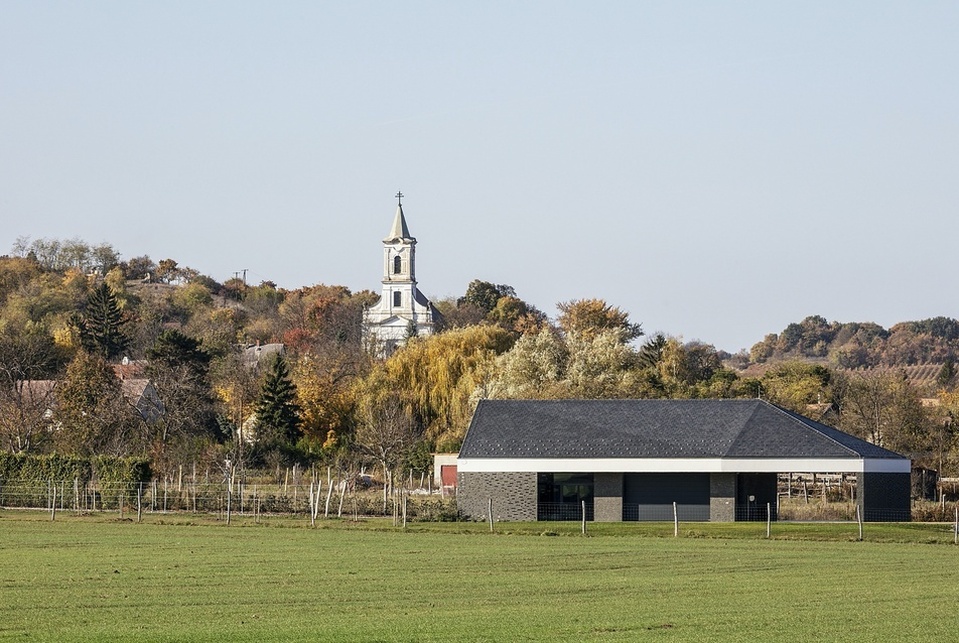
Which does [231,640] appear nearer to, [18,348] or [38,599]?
[38,599]

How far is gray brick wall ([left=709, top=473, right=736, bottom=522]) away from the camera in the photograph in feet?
173

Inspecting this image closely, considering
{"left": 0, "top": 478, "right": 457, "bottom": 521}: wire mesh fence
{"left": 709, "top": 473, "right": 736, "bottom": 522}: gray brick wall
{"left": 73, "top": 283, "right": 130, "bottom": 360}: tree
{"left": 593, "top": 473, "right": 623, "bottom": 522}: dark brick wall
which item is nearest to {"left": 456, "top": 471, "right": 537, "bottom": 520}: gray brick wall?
{"left": 0, "top": 478, "right": 457, "bottom": 521}: wire mesh fence

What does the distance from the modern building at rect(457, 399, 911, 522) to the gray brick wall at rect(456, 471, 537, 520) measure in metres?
0.03

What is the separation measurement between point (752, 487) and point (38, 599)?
120 ft

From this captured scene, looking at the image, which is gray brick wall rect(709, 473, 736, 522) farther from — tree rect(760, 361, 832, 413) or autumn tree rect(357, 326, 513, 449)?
autumn tree rect(357, 326, 513, 449)

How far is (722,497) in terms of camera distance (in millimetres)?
53188

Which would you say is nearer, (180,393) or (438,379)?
(180,393)

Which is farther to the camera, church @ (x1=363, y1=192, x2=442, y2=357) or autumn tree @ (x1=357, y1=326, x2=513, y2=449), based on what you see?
church @ (x1=363, y1=192, x2=442, y2=357)

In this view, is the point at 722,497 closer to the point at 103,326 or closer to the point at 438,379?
the point at 438,379

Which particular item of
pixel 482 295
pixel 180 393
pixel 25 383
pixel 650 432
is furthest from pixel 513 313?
pixel 650 432

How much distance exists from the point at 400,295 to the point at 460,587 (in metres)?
121

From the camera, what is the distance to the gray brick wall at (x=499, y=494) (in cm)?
5262

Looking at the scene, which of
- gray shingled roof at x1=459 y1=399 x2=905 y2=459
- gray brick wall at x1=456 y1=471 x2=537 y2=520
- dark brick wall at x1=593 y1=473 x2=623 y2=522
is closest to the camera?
gray brick wall at x1=456 y1=471 x2=537 y2=520

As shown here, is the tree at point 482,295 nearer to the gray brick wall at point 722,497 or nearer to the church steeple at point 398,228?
the church steeple at point 398,228
